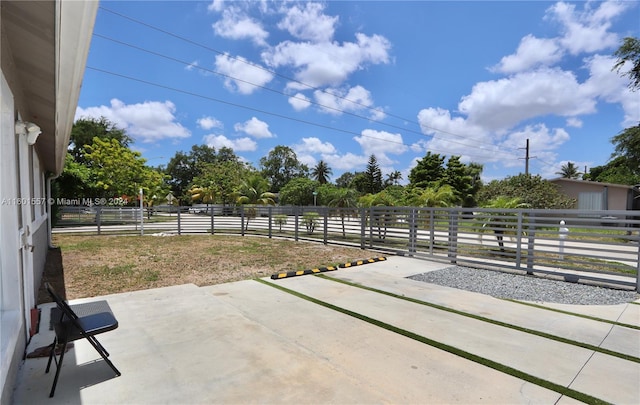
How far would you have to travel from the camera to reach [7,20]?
85.9 inches

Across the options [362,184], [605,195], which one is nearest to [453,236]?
[605,195]

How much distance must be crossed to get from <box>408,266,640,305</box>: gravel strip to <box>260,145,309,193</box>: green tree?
4744cm

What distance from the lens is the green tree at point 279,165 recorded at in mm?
53406

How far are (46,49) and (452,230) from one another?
330 inches

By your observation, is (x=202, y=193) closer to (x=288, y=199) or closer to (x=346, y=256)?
(x=288, y=199)

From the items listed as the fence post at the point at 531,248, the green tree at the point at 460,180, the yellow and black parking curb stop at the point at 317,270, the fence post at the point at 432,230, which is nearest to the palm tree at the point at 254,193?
the yellow and black parking curb stop at the point at 317,270

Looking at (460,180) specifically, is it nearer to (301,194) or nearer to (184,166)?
(301,194)

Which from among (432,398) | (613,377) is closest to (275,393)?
(432,398)

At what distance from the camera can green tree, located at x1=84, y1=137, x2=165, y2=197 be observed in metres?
22.9

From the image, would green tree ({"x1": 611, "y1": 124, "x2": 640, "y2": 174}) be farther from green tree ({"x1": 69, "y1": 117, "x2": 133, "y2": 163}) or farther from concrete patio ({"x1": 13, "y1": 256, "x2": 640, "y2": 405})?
green tree ({"x1": 69, "y1": 117, "x2": 133, "y2": 163})

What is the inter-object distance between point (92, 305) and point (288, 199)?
105ft

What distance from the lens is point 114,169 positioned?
23.2 metres

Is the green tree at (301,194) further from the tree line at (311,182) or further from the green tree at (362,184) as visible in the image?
the green tree at (362,184)

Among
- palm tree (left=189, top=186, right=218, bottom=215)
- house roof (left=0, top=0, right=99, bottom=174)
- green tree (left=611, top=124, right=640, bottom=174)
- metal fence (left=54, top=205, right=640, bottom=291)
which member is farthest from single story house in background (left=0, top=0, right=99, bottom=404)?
palm tree (left=189, top=186, right=218, bottom=215)
